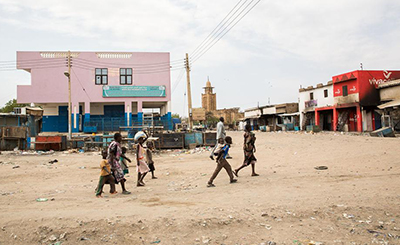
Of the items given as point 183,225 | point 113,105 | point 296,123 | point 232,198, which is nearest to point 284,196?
point 232,198

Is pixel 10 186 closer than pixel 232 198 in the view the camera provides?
No

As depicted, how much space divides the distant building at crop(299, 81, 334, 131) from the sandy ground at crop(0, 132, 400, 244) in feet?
85.3

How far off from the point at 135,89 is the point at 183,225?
23995mm

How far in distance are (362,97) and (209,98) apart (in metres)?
72.8

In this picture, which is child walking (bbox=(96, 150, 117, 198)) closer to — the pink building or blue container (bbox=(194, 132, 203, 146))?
blue container (bbox=(194, 132, 203, 146))

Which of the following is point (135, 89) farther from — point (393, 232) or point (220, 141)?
point (393, 232)

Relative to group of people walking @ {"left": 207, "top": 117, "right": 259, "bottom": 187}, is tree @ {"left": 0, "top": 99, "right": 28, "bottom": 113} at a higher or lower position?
higher

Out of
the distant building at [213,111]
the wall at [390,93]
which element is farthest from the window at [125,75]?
the wall at [390,93]

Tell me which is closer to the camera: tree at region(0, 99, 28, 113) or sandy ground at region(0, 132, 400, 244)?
sandy ground at region(0, 132, 400, 244)

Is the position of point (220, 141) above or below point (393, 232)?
above

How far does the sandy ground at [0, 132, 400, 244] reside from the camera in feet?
12.8

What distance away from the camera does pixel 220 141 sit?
7.23 m

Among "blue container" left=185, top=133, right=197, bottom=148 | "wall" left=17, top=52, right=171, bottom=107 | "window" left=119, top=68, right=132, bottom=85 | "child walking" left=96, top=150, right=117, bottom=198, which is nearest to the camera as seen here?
"child walking" left=96, top=150, right=117, bottom=198

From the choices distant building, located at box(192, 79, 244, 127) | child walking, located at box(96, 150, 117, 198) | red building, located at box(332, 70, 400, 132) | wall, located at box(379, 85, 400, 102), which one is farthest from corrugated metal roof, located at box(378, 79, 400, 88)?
child walking, located at box(96, 150, 117, 198)
